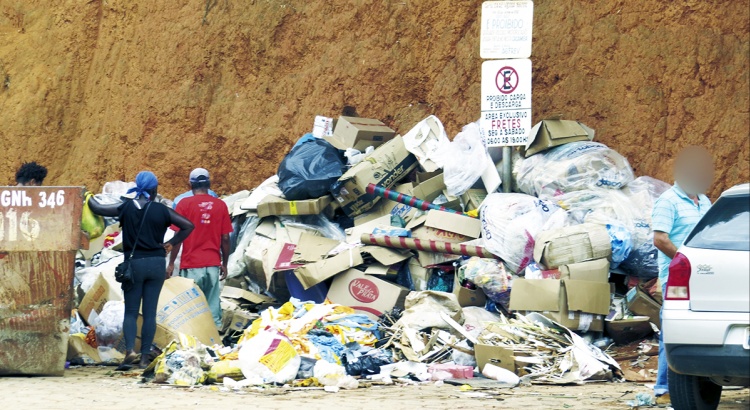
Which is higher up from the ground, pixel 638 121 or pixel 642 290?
pixel 638 121

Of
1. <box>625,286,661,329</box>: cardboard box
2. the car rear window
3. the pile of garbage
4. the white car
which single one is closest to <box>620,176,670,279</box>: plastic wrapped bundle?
the pile of garbage

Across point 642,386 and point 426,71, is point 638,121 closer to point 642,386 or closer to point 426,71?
point 426,71

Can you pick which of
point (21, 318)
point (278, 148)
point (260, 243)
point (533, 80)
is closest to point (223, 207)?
point (260, 243)

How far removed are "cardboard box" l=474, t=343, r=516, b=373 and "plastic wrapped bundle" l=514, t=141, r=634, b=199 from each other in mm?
2448

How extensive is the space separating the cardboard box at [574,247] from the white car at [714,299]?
3175 millimetres

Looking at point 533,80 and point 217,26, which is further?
point 217,26

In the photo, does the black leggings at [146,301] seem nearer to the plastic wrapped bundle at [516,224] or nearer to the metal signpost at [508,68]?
the plastic wrapped bundle at [516,224]

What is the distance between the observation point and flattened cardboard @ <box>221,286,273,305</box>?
11.9 metres

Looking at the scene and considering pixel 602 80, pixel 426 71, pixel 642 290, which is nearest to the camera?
pixel 642 290

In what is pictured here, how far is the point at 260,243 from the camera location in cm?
1206

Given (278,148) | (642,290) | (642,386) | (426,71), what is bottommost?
(642,386)

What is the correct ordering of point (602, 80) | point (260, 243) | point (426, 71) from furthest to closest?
point (426, 71) < point (602, 80) < point (260, 243)

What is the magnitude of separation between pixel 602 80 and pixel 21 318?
22.4 feet

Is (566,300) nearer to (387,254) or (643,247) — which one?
(643,247)
